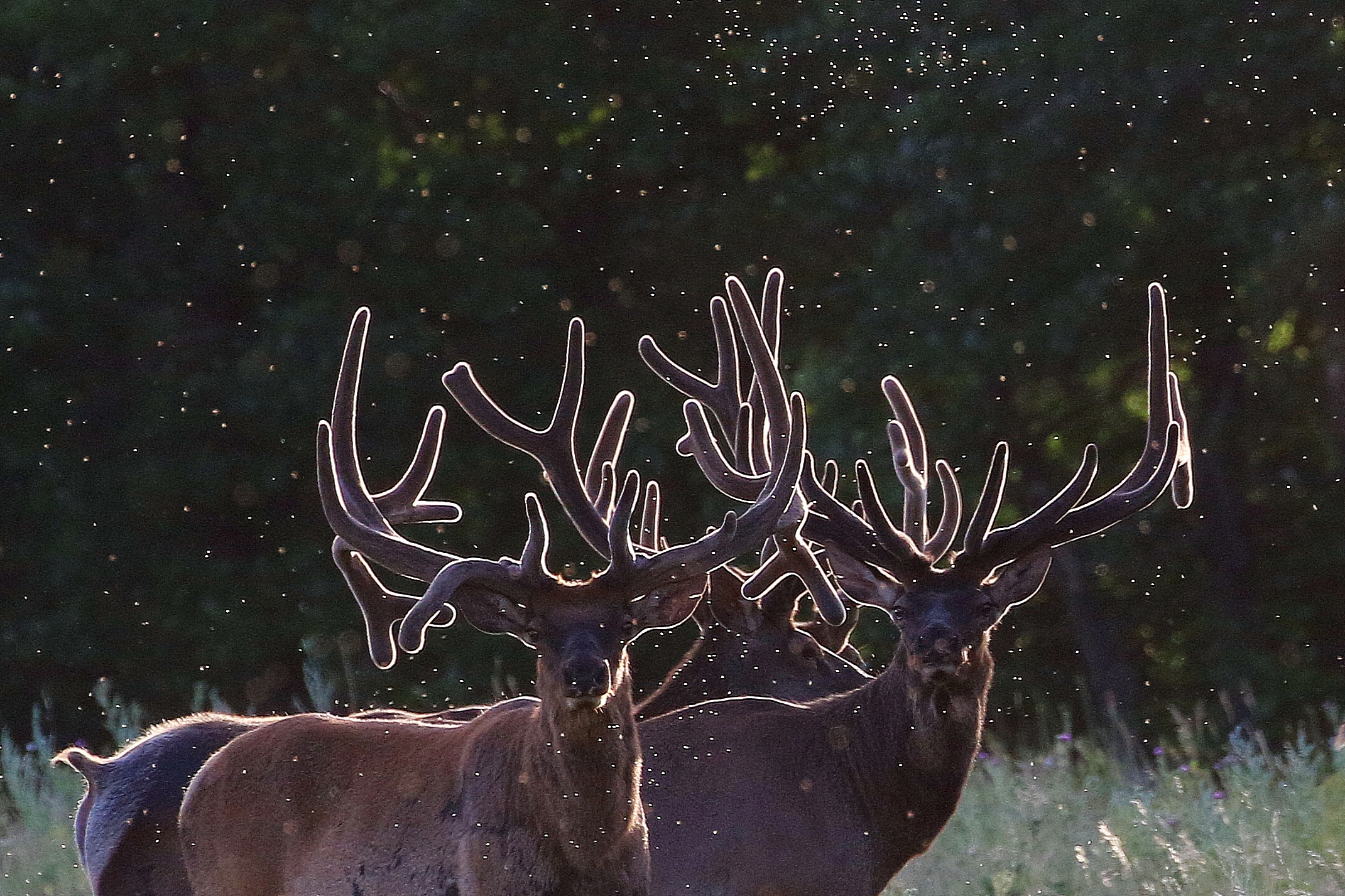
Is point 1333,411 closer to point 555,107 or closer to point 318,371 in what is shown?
point 555,107

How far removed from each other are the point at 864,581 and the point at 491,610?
142 centimetres

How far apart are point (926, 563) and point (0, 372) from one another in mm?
9926

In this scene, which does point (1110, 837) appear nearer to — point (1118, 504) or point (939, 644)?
point (1118, 504)

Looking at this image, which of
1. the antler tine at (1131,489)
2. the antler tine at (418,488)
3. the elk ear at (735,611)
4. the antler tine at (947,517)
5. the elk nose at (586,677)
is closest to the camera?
the elk nose at (586,677)

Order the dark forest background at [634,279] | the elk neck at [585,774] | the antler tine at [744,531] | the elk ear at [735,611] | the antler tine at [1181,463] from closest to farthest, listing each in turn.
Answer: the elk neck at [585,774] < the antler tine at [744,531] < the antler tine at [1181,463] < the elk ear at [735,611] < the dark forest background at [634,279]

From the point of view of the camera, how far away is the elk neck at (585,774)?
4.89m

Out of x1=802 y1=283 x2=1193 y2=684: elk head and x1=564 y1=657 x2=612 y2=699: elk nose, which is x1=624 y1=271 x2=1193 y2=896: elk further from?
x1=564 y1=657 x2=612 y2=699: elk nose

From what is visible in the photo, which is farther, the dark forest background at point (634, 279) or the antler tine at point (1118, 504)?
the dark forest background at point (634, 279)

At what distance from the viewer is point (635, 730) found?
200 inches

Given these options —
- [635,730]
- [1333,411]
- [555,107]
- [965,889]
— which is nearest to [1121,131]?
[1333,411]

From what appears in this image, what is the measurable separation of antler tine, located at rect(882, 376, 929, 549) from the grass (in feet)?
3.80

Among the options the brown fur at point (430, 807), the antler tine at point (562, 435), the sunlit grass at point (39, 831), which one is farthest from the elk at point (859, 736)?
the sunlit grass at point (39, 831)

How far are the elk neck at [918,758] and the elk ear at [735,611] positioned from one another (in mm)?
932

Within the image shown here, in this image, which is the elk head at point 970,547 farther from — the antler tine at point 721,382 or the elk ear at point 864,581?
the antler tine at point 721,382
